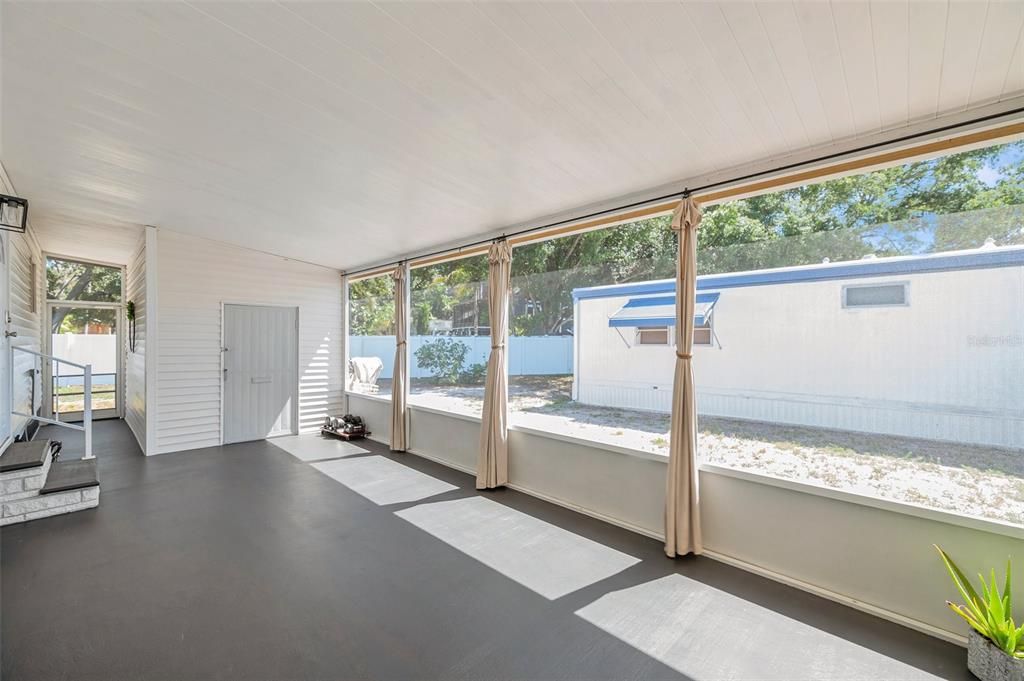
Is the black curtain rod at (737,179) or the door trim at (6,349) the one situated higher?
the black curtain rod at (737,179)

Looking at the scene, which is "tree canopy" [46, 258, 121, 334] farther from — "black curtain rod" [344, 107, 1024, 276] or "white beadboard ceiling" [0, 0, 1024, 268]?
"black curtain rod" [344, 107, 1024, 276]

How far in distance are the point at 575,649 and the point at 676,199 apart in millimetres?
2953

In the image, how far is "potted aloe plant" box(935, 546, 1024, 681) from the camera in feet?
6.12

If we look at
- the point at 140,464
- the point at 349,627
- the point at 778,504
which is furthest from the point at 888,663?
the point at 140,464

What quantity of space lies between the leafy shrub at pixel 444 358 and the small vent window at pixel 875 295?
3.69 meters

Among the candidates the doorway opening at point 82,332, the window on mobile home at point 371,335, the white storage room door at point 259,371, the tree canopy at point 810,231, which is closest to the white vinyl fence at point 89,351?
the doorway opening at point 82,332

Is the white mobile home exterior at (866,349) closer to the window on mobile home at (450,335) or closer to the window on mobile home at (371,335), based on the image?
the window on mobile home at (450,335)

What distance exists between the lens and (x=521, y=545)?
325 cm

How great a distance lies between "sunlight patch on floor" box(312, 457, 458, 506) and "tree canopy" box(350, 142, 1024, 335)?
187 centimetres

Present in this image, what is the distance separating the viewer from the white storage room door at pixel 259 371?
628cm

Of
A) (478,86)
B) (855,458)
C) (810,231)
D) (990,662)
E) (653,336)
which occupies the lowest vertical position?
(990,662)

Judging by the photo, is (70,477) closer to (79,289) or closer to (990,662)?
(79,289)

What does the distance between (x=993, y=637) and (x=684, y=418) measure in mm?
1651

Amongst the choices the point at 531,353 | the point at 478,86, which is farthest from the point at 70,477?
the point at 478,86
